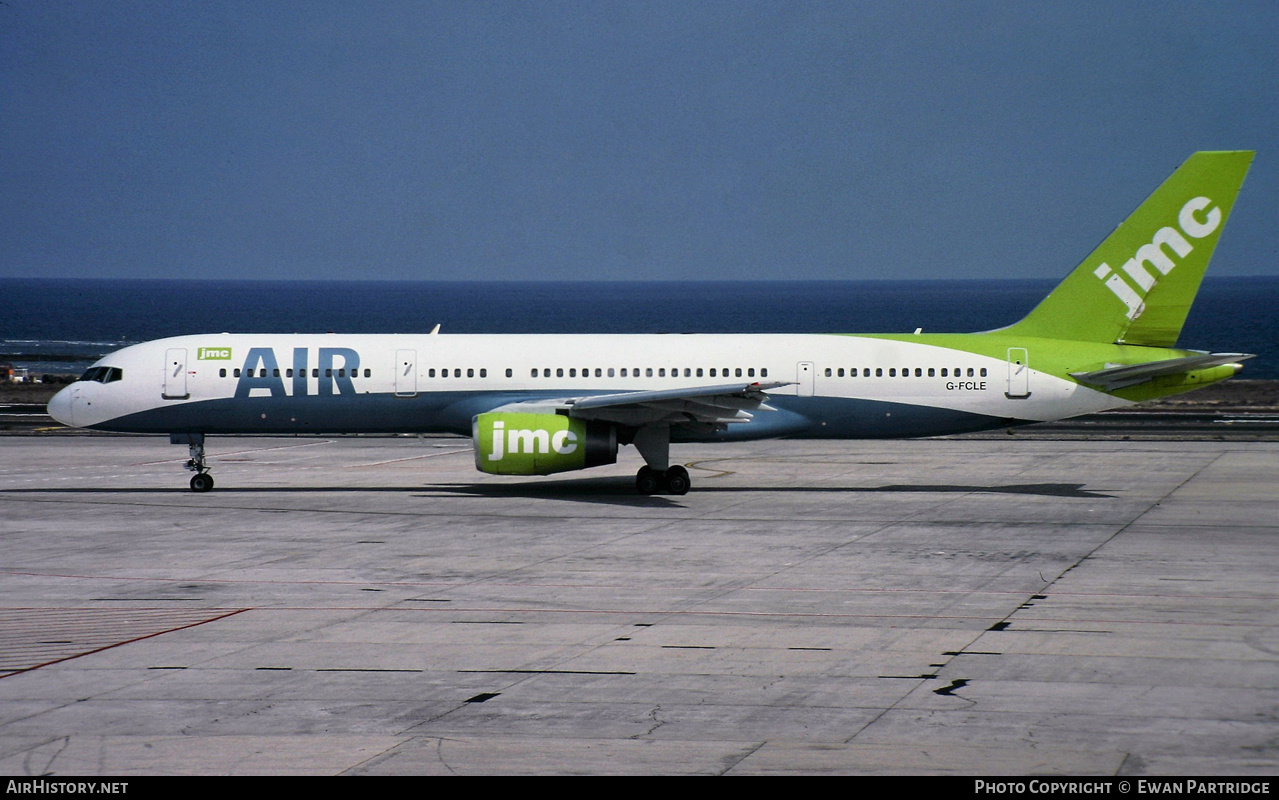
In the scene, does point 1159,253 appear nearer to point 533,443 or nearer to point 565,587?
point 533,443

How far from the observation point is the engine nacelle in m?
31.6

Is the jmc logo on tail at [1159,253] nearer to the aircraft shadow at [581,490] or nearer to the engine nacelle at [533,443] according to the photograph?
the aircraft shadow at [581,490]

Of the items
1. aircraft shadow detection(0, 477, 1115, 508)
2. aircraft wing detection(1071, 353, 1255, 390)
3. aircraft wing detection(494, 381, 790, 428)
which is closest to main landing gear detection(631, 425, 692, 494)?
aircraft shadow detection(0, 477, 1115, 508)

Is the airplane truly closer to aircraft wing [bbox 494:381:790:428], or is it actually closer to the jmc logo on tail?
the jmc logo on tail

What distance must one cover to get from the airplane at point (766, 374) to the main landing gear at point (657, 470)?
548 millimetres

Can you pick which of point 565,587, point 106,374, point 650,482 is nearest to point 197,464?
point 106,374

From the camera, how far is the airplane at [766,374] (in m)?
34.2

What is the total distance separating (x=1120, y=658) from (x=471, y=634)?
28.1 feet

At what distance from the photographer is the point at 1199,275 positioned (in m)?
34.9

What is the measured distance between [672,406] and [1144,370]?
1185 cm

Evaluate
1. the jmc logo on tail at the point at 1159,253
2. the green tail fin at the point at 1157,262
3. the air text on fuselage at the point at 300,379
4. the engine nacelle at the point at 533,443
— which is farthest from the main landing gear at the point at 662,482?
the jmc logo on tail at the point at 1159,253

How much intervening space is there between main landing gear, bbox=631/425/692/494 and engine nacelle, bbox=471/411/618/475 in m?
1.45

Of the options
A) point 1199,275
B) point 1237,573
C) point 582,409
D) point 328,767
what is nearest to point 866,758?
point 328,767
